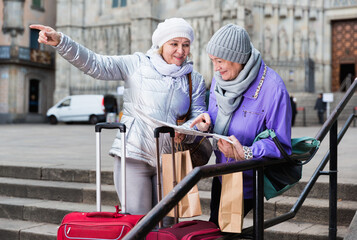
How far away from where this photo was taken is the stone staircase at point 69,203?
4453mm

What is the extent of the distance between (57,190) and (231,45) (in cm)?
376

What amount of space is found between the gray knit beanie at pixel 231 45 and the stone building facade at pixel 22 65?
27.8 metres

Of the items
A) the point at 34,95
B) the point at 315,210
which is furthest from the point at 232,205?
the point at 34,95

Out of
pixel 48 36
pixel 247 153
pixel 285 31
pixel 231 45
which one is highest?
pixel 285 31

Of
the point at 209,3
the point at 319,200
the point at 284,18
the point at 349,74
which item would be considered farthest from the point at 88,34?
the point at 319,200

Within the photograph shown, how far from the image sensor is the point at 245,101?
2.74 meters

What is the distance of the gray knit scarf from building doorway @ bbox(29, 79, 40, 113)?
100 feet

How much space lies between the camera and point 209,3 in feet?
86.1

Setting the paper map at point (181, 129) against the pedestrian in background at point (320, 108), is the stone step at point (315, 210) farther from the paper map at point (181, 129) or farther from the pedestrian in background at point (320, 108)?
the pedestrian in background at point (320, 108)

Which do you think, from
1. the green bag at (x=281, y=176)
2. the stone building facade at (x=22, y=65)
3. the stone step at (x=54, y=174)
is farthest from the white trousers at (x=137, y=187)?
the stone building facade at (x=22, y=65)

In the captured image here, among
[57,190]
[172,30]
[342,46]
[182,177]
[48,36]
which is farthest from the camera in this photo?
[342,46]

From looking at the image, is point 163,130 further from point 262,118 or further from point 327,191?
point 327,191

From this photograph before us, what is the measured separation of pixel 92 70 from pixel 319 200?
2626 millimetres

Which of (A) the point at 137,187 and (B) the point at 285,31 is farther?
(B) the point at 285,31
